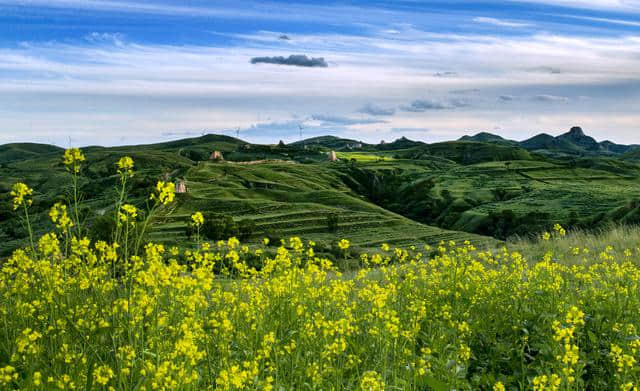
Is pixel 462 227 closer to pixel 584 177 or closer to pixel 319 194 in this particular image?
pixel 319 194

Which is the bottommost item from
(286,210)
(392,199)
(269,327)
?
(392,199)

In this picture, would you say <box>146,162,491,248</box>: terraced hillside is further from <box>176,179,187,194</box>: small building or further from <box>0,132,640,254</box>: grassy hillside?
<box>176,179,187,194</box>: small building

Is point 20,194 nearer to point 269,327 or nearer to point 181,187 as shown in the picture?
point 269,327

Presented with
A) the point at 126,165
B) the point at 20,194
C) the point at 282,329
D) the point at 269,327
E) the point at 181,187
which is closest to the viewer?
the point at 126,165

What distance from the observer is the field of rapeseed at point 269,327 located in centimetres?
546

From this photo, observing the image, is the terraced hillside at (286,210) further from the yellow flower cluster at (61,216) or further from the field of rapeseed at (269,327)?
the yellow flower cluster at (61,216)

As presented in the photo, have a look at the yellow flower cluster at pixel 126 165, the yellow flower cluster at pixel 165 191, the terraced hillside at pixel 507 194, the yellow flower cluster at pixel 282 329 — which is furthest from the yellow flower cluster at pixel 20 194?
the terraced hillside at pixel 507 194

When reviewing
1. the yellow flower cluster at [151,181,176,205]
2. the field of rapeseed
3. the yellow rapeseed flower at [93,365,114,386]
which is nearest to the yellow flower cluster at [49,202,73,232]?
the field of rapeseed

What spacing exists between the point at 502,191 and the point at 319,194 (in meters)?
46.8

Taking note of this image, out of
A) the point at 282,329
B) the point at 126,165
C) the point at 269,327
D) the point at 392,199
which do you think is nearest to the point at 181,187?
the point at 392,199

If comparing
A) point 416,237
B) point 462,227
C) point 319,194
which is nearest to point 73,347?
point 416,237

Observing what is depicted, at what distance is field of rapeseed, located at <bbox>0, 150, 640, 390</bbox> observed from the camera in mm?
5461

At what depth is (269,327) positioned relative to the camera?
7020mm

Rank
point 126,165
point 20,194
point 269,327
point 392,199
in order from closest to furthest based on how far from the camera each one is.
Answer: point 126,165 < point 20,194 < point 269,327 < point 392,199
